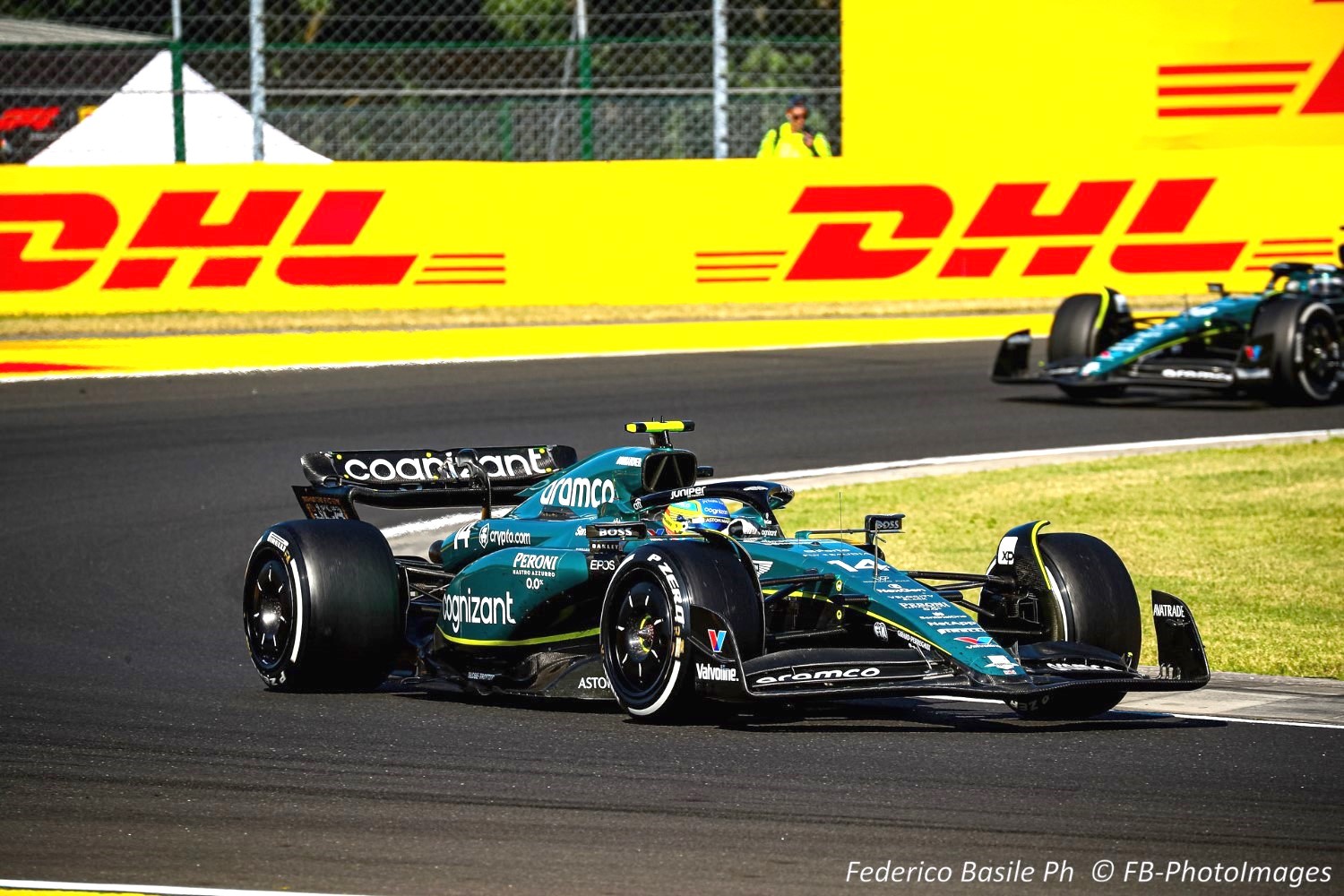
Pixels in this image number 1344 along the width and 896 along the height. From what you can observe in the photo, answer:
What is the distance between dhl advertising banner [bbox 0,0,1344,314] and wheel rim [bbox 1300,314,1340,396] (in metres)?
4.80

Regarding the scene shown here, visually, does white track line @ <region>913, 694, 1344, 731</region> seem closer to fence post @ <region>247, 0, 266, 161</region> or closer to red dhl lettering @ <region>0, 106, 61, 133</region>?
fence post @ <region>247, 0, 266, 161</region>

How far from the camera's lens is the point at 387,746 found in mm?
7258

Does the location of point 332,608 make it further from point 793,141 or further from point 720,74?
point 793,141

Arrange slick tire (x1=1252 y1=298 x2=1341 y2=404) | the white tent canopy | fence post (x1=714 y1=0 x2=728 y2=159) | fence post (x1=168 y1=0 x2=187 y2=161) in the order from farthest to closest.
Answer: fence post (x1=714 y1=0 x2=728 y2=159)
fence post (x1=168 y1=0 x2=187 y2=161)
the white tent canopy
slick tire (x1=1252 y1=298 x2=1341 y2=404)

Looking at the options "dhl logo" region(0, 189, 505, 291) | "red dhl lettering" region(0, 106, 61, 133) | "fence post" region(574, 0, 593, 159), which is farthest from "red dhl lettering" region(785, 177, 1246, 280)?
"red dhl lettering" region(0, 106, 61, 133)

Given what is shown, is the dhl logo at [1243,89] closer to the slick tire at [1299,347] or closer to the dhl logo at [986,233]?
the dhl logo at [986,233]

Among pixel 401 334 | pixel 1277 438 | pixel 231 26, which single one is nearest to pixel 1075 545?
pixel 1277 438

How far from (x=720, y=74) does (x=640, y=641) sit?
48.1 feet

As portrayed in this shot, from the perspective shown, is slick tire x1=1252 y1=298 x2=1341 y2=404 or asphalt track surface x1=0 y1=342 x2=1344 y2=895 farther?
slick tire x1=1252 y1=298 x2=1341 y2=404

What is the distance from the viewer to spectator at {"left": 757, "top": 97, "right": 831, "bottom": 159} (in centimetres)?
2208

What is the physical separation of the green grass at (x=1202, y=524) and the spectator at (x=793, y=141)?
7.69 metres

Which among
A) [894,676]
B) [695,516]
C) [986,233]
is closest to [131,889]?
[894,676]

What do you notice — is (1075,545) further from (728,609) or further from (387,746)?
(387,746)

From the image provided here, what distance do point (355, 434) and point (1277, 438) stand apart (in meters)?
6.93
